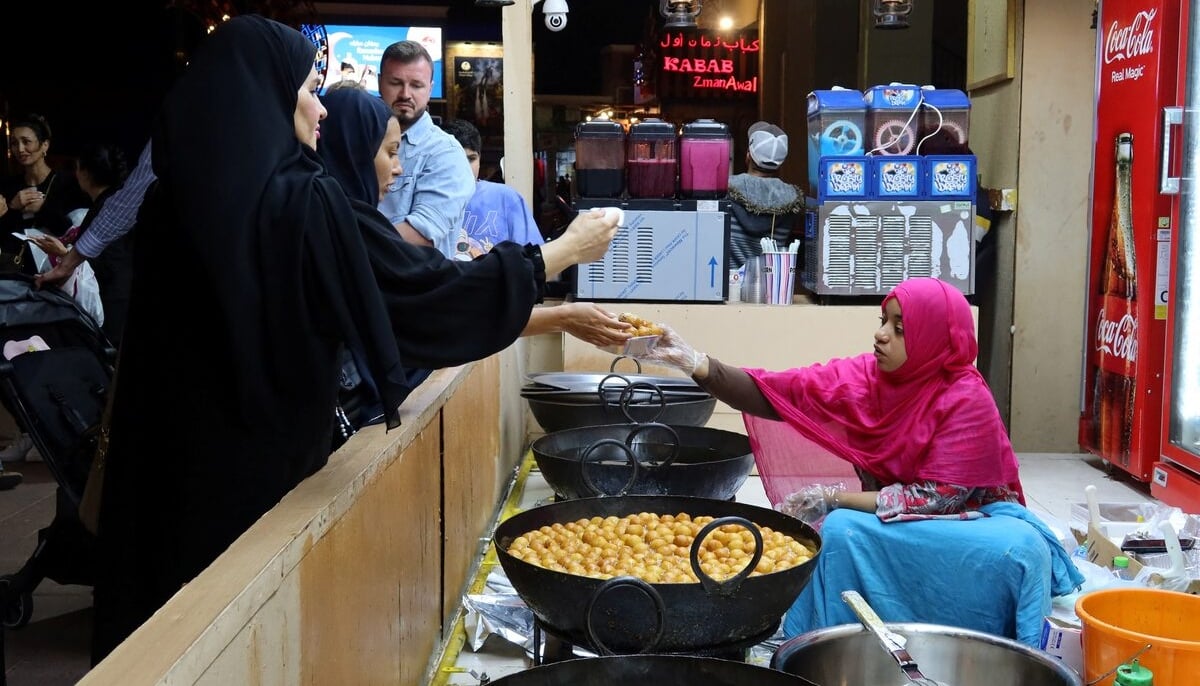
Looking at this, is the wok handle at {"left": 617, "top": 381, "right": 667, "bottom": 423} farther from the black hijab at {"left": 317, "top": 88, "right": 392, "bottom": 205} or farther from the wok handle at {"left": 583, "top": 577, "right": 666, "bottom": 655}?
the wok handle at {"left": 583, "top": 577, "right": 666, "bottom": 655}

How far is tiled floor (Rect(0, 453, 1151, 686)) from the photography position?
4215 millimetres

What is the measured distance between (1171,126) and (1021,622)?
3.31 metres

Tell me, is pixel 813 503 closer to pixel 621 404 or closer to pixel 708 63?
pixel 621 404

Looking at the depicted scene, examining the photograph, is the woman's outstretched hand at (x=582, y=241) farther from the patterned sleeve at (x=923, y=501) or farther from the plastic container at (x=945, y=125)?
the plastic container at (x=945, y=125)

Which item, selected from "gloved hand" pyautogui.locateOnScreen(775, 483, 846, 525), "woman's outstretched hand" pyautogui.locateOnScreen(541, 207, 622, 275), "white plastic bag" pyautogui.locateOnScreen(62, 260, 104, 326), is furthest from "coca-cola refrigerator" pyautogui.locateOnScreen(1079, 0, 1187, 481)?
"white plastic bag" pyautogui.locateOnScreen(62, 260, 104, 326)

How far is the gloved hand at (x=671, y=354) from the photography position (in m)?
3.57

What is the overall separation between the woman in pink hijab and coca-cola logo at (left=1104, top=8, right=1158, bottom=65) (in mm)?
2989

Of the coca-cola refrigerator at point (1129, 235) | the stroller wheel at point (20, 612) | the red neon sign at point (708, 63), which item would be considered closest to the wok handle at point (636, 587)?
the stroller wheel at point (20, 612)

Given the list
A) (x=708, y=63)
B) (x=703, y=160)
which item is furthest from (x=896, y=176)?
(x=708, y=63)

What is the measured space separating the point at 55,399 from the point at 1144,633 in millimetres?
3386

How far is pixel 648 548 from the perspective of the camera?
100 inches

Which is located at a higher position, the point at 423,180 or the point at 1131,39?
the point at 1131,39

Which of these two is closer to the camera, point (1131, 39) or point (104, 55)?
point (1131, 39)

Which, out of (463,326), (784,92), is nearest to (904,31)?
(784,92)
